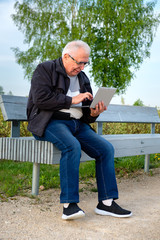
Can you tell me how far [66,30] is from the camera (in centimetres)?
1944

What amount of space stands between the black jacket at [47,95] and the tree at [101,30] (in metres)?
15.1

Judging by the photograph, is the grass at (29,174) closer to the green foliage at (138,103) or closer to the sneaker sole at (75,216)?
the sneaker sole at (75,216)

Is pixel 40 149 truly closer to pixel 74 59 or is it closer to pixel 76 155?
pixel 76 155

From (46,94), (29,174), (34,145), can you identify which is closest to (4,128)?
(29,174)

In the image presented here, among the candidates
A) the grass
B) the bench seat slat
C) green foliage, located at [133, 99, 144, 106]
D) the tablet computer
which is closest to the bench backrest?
the bench seat slat

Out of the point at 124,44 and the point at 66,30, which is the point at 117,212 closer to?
the point at 124,44

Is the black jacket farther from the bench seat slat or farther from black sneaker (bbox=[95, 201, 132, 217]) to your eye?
black sneaker (bbox=[95, 201, 132, 217])

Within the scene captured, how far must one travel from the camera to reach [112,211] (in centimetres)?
290

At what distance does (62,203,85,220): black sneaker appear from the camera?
8.68 feet

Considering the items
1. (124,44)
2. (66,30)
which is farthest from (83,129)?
(66,30)

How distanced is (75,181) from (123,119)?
276 cm

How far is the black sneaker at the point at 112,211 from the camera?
2871 mm

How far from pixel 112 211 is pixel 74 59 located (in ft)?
4.42

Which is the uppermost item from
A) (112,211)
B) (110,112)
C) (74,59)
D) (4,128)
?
(74,59)
